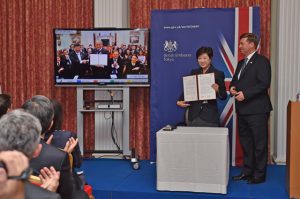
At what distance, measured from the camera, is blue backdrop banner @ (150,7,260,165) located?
520 cm

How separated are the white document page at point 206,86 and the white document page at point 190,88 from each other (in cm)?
5

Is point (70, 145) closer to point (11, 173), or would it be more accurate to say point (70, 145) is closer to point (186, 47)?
point (11, 173)

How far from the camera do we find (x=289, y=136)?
12.6 ft

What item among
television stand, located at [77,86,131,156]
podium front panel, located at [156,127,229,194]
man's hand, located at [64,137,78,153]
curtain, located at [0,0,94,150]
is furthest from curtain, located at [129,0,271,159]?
man's hand, located at [64,137,78,153]

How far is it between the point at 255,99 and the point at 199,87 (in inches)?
23.8

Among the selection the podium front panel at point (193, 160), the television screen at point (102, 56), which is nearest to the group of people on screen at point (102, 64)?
the television screen at point (102, 56)

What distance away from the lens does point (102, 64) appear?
5516 millimetres

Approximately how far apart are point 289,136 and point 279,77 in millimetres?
1735

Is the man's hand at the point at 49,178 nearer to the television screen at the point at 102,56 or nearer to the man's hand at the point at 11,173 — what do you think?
the man's hand at the point at 11,173

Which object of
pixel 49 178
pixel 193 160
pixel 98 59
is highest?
pixel 98 59

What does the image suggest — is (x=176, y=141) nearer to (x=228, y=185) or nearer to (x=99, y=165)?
(x=228, y=185)

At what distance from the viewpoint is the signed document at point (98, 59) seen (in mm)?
5508

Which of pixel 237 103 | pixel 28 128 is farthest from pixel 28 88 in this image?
pixel 28 128

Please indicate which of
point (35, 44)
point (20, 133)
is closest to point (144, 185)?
point (35, 44)
